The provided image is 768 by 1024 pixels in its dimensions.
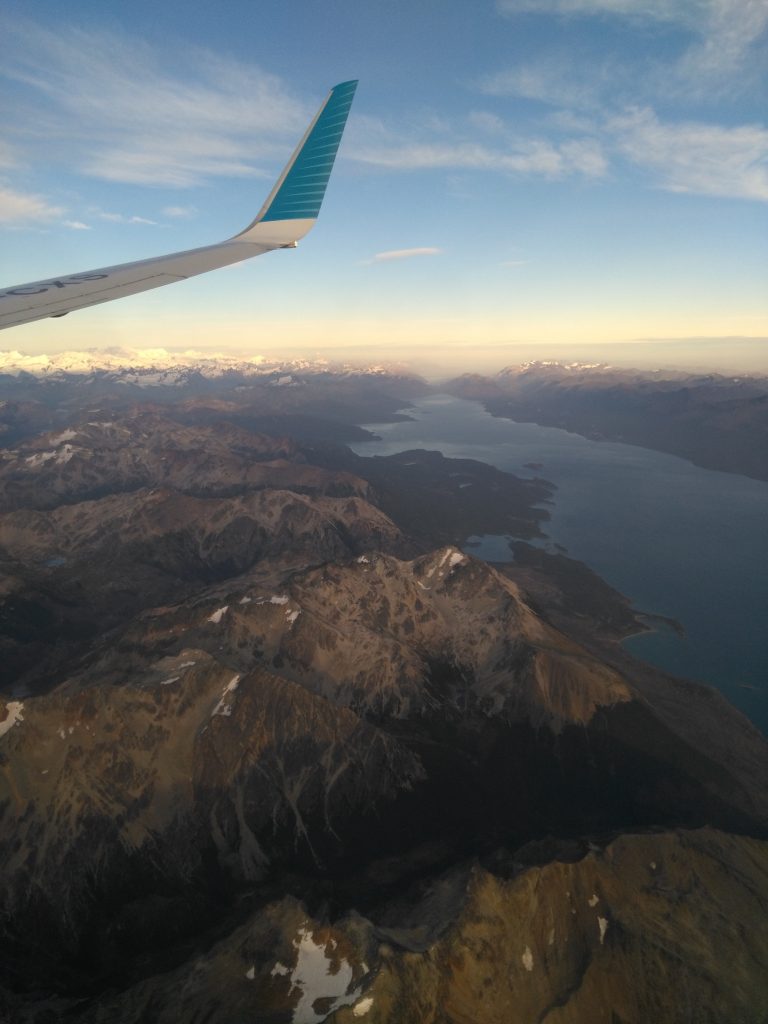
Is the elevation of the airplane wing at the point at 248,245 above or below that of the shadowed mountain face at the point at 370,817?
above

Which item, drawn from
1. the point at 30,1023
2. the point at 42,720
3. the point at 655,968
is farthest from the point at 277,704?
the point at 655,968

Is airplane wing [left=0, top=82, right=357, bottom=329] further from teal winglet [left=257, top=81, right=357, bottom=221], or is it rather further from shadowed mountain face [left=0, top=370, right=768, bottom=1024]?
shadowed mountain face [left=0, top=370, right=768, bottom=1024]

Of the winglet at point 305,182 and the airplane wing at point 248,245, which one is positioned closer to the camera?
the airplane wing at point 248,245

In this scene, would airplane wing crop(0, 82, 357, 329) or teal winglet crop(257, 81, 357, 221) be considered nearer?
airplane wing crop(0, 82, 357, 329)

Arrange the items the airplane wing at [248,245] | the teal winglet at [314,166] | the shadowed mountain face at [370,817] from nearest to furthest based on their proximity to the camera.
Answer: the airplane wing at [248,245], the teal winglet at [314,166], the shadowed mountain face at [370,817]

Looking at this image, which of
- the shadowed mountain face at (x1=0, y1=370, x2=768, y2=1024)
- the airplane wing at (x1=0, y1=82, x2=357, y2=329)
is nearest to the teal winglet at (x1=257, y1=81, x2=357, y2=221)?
the airplane wing at (x1=0, y1=82, x2=357, y2=329)

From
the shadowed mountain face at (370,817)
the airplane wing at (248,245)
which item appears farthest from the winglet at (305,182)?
the shadowed mountain face at (370,817)

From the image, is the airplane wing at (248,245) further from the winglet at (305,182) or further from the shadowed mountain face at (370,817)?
the shadowed mountain face at (370,817)

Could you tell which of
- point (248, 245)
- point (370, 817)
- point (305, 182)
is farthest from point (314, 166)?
point (370, 817)
